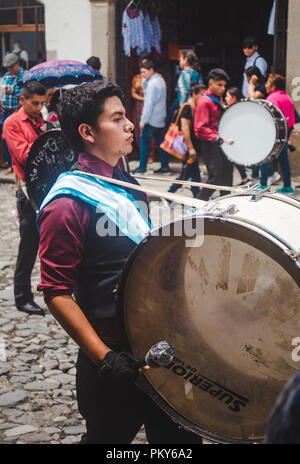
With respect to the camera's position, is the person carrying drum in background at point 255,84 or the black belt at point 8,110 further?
the black belt at point 8,110

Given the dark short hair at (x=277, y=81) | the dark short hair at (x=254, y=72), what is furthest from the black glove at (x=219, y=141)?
the dark short hair at (x=254, y=72)

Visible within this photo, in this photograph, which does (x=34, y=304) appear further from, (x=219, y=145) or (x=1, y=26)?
(x=1, y=26)

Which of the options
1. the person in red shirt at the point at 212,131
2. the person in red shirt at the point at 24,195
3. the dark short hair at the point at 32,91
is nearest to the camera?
the person in red shirt at the point at 24,195

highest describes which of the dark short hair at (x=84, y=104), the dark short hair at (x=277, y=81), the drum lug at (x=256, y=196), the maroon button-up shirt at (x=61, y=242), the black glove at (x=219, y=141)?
the dark short hair at (x=84, y=104)

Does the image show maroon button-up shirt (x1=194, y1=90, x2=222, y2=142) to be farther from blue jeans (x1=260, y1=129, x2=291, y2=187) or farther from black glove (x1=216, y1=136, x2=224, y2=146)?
blue jeans (x1=260, y1=129, x2=291, y2=187)

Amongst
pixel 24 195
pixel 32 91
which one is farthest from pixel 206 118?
pixel 24 195

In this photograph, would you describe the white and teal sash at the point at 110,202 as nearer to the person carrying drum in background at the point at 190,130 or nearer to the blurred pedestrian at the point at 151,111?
the person carrying drum in background at the point at 190,130

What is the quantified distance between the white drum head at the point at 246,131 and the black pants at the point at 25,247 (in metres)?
3.68

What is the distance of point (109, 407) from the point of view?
2242 mm

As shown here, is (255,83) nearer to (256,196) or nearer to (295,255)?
(256,196)

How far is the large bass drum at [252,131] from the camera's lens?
816 cm

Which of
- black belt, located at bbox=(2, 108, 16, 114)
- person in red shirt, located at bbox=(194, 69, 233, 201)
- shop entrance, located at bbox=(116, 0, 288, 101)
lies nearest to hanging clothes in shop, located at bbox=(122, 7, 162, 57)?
shop entrance, located at bbox=(116, 0, 288, 101)

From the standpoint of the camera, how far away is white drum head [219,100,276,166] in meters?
8.16

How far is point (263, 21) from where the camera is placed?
14.6 metres
